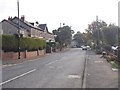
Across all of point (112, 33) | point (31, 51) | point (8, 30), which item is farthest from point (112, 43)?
point (31, 51)

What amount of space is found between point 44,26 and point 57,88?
98.4 m

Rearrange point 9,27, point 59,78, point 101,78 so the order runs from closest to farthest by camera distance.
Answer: point 101,78
point 59,78
point 9,27

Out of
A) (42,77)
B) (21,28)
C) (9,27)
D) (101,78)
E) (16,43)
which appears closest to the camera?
(101,78)

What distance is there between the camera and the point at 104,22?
10844 cm

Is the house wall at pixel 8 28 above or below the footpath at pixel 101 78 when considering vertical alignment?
above

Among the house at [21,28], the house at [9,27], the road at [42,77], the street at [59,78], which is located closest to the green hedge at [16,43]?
the house at [21,28]

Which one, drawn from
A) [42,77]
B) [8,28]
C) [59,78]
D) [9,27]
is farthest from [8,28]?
[59,78]

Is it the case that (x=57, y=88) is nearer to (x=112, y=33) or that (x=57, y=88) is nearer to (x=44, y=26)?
(x=112, y=33)

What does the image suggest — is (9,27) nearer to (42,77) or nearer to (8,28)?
(8,28)

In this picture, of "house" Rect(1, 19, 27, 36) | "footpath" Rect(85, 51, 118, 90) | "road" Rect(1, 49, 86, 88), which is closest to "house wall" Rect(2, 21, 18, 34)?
"house" Rect(1, 19, 27, 36)

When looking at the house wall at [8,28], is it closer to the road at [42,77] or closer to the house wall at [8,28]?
the house wall at [8,28]

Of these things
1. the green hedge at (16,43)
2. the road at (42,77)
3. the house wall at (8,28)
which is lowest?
the road at (42,77)

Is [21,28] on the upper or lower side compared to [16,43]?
upper

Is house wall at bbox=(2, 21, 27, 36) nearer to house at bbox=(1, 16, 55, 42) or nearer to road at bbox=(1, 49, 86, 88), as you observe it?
house at bbox=(1, 16, 55, 42)
